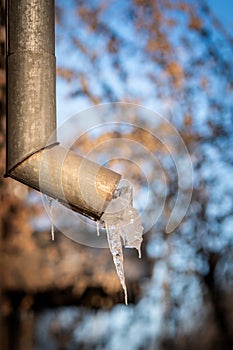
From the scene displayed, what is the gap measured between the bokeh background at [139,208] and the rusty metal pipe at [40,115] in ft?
7.00

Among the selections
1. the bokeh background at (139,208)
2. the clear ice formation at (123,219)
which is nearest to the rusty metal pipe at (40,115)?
the clear ice formation at (123,219)

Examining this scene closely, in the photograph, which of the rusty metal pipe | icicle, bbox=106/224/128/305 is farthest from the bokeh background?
the rusty metal pipe

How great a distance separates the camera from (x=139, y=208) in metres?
3.34

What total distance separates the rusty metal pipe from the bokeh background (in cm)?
213

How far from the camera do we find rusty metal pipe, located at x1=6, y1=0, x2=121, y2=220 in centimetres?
99

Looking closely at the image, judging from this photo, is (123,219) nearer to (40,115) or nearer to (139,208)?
(40,115)

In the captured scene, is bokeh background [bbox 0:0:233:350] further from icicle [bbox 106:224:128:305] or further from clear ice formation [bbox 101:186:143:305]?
clear ice formation [bbox 101:186:143:305]

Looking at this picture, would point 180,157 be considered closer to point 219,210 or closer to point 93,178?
point 219,210

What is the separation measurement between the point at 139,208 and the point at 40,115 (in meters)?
2.38

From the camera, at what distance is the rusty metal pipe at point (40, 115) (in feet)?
3.24

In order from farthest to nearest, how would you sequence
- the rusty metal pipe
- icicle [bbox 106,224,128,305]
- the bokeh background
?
1. the bokeh background
2. icicle [bbox 106,224,128,305]
3. the rusty metal pipe

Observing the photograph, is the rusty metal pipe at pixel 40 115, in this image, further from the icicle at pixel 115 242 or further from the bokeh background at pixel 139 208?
the bokeh background at pixel 139 208

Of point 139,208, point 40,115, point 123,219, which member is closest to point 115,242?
point 123,219

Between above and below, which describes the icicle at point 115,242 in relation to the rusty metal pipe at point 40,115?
below
